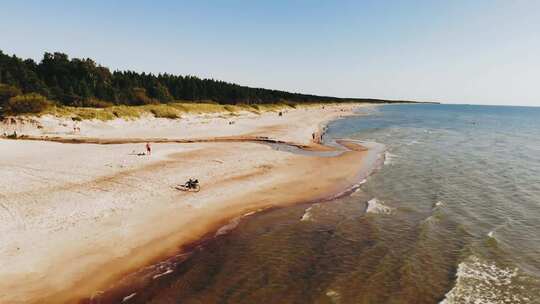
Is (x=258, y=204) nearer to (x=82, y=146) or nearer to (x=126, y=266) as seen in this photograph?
(x=126, y=266)

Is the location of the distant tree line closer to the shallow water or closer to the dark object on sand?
the dark object on sand

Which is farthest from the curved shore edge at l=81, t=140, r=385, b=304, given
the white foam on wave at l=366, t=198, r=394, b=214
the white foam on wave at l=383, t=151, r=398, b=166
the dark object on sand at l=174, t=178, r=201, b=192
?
the white foam on wave at l=383, t=151, r=398, b=166

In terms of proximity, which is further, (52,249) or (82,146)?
(82,146)

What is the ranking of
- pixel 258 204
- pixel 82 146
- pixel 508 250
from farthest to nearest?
1. pixel 82 146
2. pixel 258 204
3. pixel 508 250

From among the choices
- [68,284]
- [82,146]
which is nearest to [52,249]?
[68,284]

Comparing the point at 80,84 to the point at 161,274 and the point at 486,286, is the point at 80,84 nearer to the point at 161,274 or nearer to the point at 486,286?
the point at 161,274
